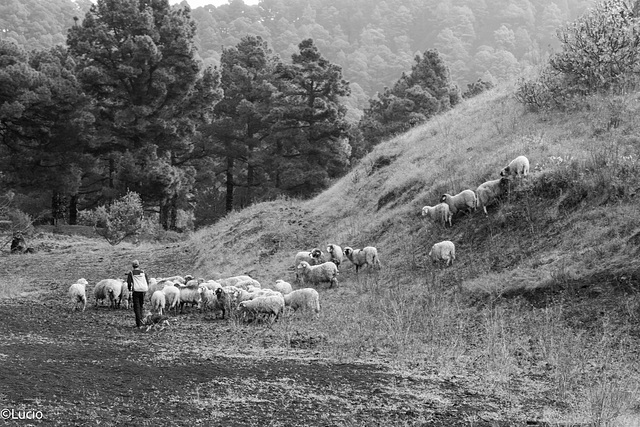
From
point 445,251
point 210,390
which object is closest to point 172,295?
point 445,251

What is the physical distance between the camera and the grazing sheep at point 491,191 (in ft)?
50.8

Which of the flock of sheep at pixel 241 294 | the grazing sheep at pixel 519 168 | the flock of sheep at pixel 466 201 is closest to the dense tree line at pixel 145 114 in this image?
the flock of sheep at pixel 241 294

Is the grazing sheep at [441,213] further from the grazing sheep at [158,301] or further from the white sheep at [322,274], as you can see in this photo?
the grazing sheep at [158,301]

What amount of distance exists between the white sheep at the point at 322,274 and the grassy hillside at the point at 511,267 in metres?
0.43

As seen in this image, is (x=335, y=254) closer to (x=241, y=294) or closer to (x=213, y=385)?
(x=241, y=294)

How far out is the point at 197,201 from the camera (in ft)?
158

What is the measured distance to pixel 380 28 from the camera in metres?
152

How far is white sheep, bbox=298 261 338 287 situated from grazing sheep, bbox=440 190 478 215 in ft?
11.7

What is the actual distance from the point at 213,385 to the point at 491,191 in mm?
9927

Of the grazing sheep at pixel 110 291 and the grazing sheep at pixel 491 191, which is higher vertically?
the grazing sheep at pixel 491 191

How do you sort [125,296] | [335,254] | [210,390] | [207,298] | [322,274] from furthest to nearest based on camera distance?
[335,254] < [125,296] < [322,274] < [207,298] < [210,390]

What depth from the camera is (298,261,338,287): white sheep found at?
16453mm

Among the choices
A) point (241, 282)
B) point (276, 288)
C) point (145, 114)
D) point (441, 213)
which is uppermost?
point (145, 114)

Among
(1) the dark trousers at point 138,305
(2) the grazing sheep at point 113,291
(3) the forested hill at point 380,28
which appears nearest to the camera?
(1) the dark trousers at point 138,305
